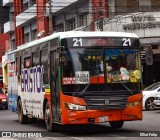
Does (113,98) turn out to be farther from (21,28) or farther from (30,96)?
(21,28)

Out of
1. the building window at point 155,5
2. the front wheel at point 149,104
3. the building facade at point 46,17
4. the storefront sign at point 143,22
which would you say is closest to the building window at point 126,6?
the building window at point 155,5

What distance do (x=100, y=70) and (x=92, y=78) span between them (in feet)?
1.16

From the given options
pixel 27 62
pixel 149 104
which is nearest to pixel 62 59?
pixel 27 62

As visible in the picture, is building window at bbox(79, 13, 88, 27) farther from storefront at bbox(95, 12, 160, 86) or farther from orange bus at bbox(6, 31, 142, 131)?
orange bus at bbox(6, 31, 142, 131)

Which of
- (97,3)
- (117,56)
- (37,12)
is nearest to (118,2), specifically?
(97,3)

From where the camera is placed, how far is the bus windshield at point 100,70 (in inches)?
571

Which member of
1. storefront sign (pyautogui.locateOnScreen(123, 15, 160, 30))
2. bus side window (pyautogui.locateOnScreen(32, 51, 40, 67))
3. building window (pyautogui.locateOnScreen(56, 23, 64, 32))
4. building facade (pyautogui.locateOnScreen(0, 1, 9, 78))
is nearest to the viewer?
bus side window (pyautogui.locateOnScreen(32, 51, 40, 67))

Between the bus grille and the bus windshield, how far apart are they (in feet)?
0.81

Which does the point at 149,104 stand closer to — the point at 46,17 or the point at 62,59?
the point at 62,59

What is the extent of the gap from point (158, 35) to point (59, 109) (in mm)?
19351

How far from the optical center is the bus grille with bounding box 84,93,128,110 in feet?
47.3

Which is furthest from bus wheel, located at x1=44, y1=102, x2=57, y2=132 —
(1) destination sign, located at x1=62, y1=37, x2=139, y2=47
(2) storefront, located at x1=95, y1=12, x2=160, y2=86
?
(2) storefront, located at x1=95, y1=12, x2=160, y2=86

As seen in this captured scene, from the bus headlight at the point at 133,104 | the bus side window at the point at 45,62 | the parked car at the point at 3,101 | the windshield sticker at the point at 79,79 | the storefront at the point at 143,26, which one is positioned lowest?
the parked car at the point at 3,101

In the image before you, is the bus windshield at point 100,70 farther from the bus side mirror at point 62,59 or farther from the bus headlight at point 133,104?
the bus headlight at point 133,104
